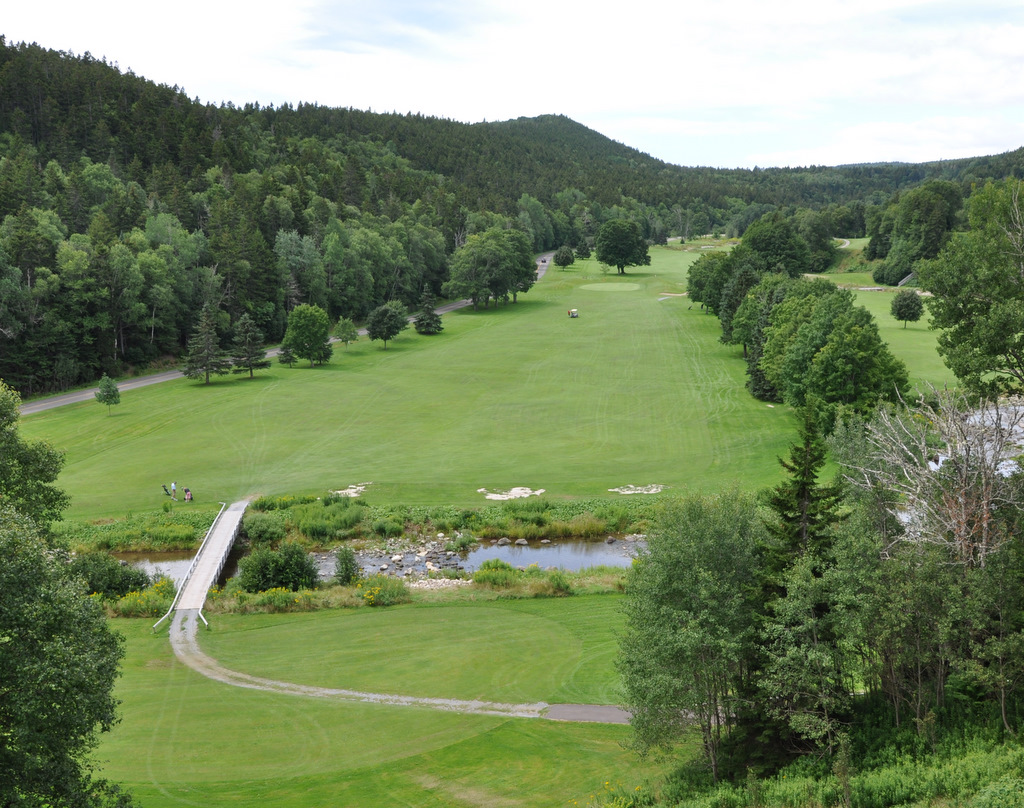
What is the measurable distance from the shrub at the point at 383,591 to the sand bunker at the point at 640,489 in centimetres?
1796

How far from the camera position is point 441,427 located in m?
66.5

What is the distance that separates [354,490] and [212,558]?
1210 cm

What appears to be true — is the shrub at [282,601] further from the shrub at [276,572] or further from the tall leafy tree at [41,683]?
the tall leafy tree at [41,683]

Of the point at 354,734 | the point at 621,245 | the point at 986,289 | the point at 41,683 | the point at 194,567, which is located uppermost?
the point at 621,245

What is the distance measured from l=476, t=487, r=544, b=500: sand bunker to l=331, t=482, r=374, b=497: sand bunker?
7.88 meters

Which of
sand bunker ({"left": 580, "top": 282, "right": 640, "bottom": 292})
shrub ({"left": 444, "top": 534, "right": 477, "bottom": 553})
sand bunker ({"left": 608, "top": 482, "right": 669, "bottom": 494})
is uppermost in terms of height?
sand bunker ({"left": 580, "top": 282, "right": 640, "bottom": 292})

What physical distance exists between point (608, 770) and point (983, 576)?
11.9 m

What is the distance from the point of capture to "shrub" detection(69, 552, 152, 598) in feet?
126

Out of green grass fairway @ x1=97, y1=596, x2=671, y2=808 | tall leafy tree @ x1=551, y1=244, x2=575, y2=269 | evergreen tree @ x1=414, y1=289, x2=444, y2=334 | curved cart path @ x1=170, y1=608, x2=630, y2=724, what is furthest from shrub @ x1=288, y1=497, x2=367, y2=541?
tall leafy tree @ x1=551, y1=244, x2=575, y2=269

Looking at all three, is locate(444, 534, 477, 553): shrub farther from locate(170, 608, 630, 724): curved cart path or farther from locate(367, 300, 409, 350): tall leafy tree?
locate(367, 300, 409, 350): tall leafy tree

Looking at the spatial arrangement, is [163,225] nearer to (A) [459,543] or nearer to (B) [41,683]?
(A) [459,543]

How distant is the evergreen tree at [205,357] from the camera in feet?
264

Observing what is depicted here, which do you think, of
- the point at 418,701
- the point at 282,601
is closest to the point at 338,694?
the point at 418,701

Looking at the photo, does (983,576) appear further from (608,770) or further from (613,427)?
(613,427)
